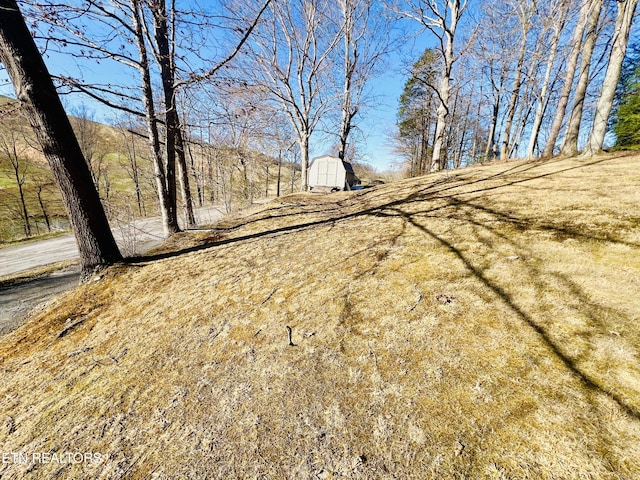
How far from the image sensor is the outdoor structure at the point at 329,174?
1541 cm

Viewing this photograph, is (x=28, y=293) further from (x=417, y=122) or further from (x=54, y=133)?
(x=417, y=122)

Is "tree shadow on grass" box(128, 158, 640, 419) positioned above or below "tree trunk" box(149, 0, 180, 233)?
below

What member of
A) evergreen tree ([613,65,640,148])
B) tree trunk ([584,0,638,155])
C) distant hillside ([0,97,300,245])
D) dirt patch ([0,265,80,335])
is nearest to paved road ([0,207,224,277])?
distant hillside ([0,97,300,245])

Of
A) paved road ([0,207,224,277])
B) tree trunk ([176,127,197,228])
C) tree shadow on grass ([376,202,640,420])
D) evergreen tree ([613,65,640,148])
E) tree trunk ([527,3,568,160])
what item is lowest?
paved road ([0,207,224,277])

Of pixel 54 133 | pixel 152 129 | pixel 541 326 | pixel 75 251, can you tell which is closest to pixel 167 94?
pixel 152 129

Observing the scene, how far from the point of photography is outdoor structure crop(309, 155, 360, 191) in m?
15.4

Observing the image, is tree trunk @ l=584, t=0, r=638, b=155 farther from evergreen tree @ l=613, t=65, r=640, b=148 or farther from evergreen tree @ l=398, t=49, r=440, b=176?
evergreen tree @ l=398, t=49, r=440, b=176

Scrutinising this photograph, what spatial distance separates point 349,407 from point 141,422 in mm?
1370

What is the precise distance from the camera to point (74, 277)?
201 inches

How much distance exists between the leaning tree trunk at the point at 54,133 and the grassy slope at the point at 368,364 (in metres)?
0.96

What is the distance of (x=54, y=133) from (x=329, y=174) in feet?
44.4

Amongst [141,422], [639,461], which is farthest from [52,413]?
[639,461]

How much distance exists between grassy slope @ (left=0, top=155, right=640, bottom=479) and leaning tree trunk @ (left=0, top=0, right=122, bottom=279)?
0.96m

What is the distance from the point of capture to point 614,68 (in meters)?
5.40
